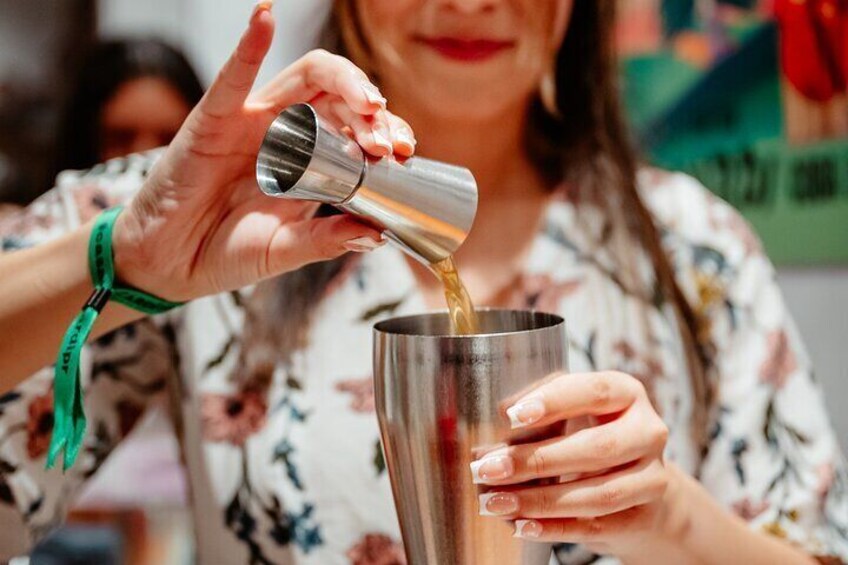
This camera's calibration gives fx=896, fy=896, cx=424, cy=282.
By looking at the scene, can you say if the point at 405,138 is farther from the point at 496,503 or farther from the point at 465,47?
the point at 465,47

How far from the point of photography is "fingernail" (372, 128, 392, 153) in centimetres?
49

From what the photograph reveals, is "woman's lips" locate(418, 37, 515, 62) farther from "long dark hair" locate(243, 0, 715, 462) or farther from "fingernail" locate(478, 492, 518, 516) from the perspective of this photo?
"fingernail" locate(478, 492, 518, 516)

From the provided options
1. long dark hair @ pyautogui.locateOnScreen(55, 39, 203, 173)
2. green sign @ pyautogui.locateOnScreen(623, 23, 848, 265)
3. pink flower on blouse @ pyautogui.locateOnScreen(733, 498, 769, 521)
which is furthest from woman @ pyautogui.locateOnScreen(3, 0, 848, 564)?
long dark hair @ pyautogui.locateOnScreen(55, 39, 203, 173)

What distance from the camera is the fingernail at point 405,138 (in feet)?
1.65

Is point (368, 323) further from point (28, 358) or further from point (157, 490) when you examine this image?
point (157, 490)

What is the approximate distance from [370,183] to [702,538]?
0.42 m

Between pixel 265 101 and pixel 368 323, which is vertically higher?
pixel 265 101

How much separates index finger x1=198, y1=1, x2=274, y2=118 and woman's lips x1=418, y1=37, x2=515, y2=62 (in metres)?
0.30

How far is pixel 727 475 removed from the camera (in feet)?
2.93

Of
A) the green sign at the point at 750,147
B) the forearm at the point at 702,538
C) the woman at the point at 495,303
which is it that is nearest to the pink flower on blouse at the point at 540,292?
the woman at the point at 495,303

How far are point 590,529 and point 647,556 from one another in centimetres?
12

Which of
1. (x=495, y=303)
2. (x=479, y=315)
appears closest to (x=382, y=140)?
(x=479, y=315)

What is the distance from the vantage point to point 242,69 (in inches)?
23.1

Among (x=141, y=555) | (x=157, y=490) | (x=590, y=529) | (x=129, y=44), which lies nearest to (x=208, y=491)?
(x=141, y=555)
